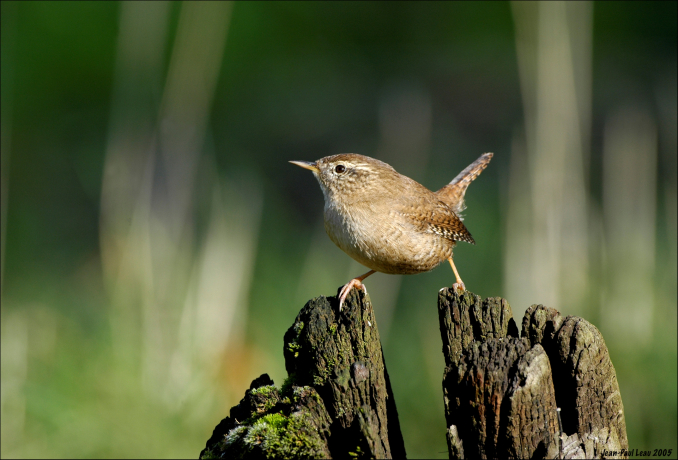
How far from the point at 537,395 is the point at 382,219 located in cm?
130

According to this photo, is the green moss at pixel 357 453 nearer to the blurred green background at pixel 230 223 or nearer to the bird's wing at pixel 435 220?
the blurred green background at pixel 230 223

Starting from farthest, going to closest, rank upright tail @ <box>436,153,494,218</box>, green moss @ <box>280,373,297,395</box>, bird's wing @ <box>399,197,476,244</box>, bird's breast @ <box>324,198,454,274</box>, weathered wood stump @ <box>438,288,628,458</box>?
upright tail @ <box>436,153,494,218</box>
bird's wing @ <box>399,197,476,244</box>
bird's breast @ <box>324,198,454,274</box>
green moss @ <box>280,373,297,395</box>
weathered wood stump @ <box>438,288,628,458</box>

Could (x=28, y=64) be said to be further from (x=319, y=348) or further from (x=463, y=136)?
(x=319, y=348)

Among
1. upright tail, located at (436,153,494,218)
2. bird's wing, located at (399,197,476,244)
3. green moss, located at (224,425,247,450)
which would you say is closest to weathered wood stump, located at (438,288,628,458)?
green moss, located at (224,425,247,450)

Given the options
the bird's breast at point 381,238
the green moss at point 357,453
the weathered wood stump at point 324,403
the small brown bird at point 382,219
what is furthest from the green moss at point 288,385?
the bird's breast at point 381,238

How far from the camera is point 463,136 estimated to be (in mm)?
7473

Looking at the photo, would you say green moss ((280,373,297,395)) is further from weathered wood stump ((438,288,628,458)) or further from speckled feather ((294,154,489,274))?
speckled feather ((294,154,489,274))

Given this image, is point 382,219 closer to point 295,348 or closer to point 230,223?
point 295,348

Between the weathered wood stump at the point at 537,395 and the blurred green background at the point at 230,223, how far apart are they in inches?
44.0

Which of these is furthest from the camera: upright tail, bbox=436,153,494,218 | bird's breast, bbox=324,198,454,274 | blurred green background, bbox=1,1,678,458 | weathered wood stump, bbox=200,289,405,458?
blurred green background, bbox=1,1,678,458

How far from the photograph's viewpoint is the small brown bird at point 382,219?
9.05 ft

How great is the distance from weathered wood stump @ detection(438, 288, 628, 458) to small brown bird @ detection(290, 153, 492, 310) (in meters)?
0.88

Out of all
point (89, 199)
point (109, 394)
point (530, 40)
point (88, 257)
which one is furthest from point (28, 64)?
point (530, 40)

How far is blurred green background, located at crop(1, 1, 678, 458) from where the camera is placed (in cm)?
393
